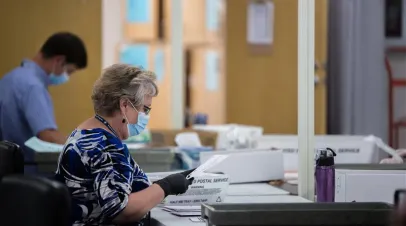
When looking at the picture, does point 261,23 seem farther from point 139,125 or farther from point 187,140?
point 139,125

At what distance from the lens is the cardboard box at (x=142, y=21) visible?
20.3ft

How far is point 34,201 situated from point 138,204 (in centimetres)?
36

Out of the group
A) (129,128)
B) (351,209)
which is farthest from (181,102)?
(351,209)

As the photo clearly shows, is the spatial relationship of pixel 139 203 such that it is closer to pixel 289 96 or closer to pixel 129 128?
pixel 129 128

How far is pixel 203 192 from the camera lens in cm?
261

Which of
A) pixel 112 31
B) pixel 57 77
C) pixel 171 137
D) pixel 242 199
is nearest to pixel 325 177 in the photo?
pixel 242 199

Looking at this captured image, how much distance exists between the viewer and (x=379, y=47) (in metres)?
4.75

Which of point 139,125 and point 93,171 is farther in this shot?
point 139,125

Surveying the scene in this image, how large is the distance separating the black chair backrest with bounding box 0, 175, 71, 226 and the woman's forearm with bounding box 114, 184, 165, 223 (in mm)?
237

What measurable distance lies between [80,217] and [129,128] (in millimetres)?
343

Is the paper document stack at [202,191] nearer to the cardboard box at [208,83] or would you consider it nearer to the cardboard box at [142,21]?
the cardboard box at [208,83]

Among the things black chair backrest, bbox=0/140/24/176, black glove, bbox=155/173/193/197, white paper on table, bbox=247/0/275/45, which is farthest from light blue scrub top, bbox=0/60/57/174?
white paper on table, bbox=247/0/275/45

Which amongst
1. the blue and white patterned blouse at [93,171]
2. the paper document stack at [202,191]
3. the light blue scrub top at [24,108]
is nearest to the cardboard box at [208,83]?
the light blue scrub top at [24,108]

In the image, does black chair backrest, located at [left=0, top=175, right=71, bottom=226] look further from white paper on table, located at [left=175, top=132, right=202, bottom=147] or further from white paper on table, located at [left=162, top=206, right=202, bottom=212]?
white paper on table, located at [left=175, top=132, right=202, bottom=147]
